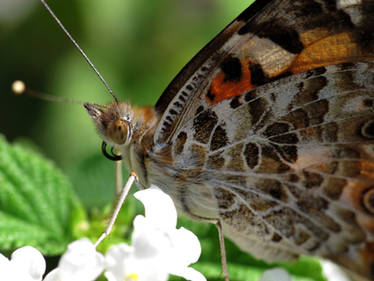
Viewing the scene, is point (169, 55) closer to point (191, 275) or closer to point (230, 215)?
point (230, 215)

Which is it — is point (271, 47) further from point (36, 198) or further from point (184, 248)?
point (36, 198)

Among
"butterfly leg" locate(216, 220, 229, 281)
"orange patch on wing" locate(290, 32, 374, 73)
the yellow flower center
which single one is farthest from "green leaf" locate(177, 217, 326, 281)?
"orange patch on wing" locate(290, 32, 374, 73)

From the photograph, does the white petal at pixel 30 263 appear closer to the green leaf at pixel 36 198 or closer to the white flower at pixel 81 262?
the white flower at pixel 81 262

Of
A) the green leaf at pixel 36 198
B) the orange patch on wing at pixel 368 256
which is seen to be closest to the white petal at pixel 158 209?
the green leaf at pixel 36 198

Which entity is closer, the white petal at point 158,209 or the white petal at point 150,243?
the white petal at point 150,243

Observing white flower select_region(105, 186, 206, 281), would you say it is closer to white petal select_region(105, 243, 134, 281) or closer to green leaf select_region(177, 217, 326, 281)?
white petal select_region(105, 243, 134, 281)

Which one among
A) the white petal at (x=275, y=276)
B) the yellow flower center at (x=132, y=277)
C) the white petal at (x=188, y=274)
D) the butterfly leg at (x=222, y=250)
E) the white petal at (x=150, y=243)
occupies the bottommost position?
the white petal at (x=275, y=276)
